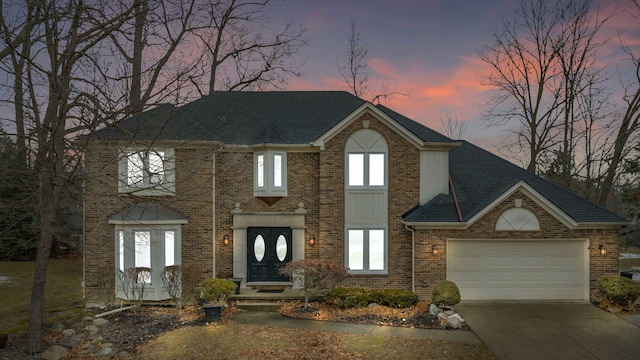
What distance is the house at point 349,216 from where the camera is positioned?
14992 millimetres

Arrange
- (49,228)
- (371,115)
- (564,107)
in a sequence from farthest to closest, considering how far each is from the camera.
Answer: (564,107) → (371,115) → (49,228)

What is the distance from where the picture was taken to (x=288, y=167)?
16.6 m

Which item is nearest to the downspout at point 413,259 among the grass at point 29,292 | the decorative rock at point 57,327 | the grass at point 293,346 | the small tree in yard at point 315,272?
the small tree in yard at point 315,272

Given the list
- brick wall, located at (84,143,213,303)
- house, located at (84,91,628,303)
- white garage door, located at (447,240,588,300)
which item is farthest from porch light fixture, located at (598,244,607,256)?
brick wall, located at (84,143,213,303)

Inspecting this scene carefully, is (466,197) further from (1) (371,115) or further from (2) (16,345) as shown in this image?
(2) (16,345)

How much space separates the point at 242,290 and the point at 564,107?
2133 cm

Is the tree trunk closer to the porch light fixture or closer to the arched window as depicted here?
the arched window

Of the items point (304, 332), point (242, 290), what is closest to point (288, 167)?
point (242, 290)

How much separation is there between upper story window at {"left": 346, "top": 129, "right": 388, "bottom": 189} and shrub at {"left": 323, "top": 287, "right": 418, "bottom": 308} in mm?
3913

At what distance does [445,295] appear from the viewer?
1345 centimetres

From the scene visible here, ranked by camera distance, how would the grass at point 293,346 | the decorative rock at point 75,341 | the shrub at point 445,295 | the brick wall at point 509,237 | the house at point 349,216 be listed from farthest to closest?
the house at point 349,216 < the brick wall at point 509,237 < the shrub at point 445,295 < the decorative rock at point 75,341 < the grass at point 293,346

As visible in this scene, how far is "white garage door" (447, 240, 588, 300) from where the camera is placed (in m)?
15.2

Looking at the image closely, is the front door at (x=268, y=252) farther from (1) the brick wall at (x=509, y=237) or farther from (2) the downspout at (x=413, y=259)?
(1) the brick wall at (x=509, y=237)

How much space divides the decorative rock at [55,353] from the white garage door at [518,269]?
39.4 ft
